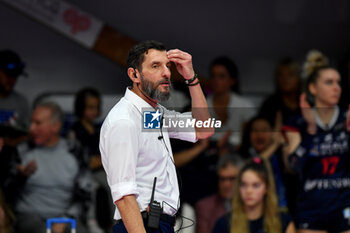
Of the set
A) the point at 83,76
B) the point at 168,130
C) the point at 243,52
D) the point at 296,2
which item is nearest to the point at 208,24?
the point at 243,52

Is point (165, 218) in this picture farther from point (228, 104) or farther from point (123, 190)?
point (228, 104)

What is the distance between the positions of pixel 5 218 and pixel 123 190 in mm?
2528

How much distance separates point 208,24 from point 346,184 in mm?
2452

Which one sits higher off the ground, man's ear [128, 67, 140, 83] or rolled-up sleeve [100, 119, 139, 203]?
man's ear [128, 67, 140, 83]

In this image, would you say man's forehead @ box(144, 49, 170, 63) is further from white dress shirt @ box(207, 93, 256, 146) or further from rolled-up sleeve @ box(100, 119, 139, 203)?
white dress shirt @ box(207, 93, 256, 146)

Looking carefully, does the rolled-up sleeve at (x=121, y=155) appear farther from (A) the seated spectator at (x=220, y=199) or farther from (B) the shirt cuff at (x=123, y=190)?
(A) the seated spectator at (x=220, y=199)

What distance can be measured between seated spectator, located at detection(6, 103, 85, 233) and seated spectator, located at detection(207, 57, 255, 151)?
120 cm

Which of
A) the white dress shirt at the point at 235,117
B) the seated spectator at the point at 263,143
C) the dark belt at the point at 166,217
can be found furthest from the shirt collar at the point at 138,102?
the seated spectator at the point at 263,143

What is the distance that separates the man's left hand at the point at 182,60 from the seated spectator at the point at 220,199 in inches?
94.2

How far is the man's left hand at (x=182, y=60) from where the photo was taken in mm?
3004

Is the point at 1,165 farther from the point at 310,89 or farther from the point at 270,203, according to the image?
the point at 310,89

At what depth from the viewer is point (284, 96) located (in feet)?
19.2

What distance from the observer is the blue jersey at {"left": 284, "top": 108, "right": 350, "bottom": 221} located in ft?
15.6

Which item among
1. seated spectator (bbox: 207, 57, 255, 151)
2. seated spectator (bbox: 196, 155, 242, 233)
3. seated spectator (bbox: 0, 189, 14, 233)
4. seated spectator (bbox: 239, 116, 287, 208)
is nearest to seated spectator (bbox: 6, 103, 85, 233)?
seated spectator (bbox: 0, 189, 14, 233)
